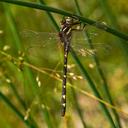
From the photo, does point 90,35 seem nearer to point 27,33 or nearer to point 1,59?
point 27,33

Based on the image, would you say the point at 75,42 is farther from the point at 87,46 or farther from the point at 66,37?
the point at 66,37

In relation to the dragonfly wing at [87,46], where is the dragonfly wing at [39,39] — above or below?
above

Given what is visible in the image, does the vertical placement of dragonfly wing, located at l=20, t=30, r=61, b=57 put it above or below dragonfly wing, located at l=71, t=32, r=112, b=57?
above

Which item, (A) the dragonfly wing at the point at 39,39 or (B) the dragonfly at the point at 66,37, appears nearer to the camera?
(B) the dragonfly at the point at 66,37

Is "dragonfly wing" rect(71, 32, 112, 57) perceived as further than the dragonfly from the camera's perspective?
Yes

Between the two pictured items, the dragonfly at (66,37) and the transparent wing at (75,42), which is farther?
the transparent wing at (75,42)

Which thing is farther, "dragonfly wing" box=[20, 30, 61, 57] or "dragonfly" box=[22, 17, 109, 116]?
"dragonfly wing" box=[20, 30, 61, 57]

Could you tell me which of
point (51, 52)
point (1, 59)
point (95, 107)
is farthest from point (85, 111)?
point (1, 59)

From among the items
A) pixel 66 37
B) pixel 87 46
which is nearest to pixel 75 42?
pixel 87 46

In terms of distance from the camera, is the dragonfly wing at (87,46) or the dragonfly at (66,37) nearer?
the dragonfly at (66,37)

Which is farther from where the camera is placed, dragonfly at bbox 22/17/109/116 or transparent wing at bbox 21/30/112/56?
transparent wing at bbox 21/30/112/56

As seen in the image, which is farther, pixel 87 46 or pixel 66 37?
pixel 87 46
